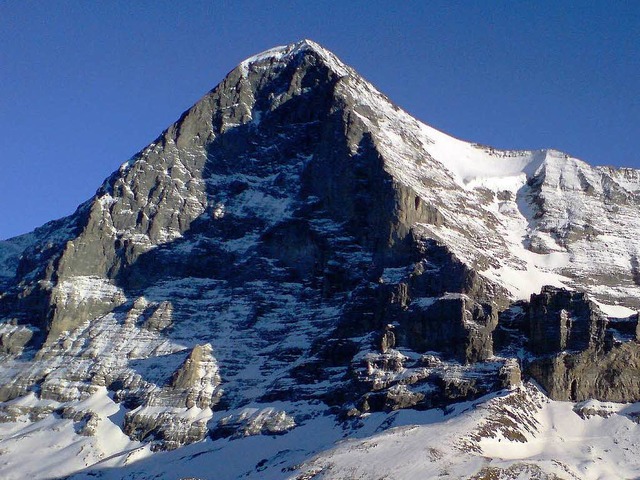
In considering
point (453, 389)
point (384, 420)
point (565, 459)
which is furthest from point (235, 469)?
point (565, 459)

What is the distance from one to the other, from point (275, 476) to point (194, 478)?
64.0 ft

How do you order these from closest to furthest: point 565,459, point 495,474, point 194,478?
point 495,474
point 565,459
point 194,478

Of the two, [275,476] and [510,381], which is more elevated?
[510,381]

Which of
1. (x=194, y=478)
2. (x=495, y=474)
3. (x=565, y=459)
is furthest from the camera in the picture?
(x=194, y=478)

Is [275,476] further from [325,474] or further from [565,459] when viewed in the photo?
[565,459]

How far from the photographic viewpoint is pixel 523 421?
19012 centimetres

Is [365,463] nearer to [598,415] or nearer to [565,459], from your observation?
[565,459]

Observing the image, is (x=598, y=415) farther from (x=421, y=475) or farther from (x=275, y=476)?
(x=275, y=476)

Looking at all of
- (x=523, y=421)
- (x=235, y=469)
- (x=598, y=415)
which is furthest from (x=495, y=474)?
(x=235, y=469)

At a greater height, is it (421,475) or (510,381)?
(510,381)

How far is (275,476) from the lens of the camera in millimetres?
182000

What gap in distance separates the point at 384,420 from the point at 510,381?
23.0 metres

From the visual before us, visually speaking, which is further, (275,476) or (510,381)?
(510,381)

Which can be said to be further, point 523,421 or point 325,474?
point 523,421
